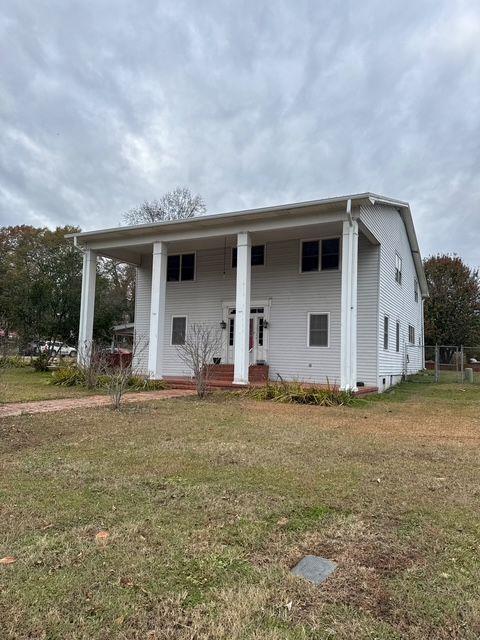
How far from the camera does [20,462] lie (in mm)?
4793

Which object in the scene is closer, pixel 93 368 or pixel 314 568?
pixel 314 568

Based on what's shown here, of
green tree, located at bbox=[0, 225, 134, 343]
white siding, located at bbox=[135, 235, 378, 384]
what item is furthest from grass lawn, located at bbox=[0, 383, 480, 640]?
green tree, located at bbox=[0, 225, 134, 343]

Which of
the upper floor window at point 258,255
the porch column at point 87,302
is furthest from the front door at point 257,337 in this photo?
the porch column at point 87,302

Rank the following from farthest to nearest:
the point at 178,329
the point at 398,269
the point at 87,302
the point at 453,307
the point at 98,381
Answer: the point at 453,307
the point at 398,269
the point at 178,329
the point at 87,302
the point at 98,381

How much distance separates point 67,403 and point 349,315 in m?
6.95

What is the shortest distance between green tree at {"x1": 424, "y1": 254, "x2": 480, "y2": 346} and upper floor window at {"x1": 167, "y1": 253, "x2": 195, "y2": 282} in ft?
66.4

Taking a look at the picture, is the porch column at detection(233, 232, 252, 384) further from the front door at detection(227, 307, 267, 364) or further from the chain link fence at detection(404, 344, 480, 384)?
the chain link fence at detection(404, 344, 480, 384)

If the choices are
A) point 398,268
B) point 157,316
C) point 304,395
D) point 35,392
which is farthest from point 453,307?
point 35,392

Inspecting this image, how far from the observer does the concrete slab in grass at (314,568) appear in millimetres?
2578

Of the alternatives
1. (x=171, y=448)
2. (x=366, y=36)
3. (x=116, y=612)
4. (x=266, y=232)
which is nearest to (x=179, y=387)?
(x=266, y=232)

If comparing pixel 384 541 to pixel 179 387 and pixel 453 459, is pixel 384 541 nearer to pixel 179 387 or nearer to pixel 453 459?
pixel 453 459

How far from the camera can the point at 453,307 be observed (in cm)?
3091

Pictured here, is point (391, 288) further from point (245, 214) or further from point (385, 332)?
point (245, 214)

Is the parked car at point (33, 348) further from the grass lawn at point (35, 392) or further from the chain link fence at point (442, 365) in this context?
the chain link fence at point (442, 365)
